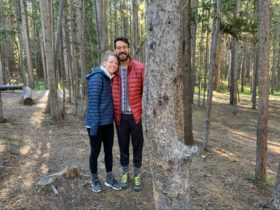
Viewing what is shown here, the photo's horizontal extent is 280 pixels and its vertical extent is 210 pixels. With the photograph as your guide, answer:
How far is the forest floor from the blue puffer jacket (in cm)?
113

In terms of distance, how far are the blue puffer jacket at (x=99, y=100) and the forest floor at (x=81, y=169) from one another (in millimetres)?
1132

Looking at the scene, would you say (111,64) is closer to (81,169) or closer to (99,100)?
(99,100)

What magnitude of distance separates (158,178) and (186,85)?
15.5 ft

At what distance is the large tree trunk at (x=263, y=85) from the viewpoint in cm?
509

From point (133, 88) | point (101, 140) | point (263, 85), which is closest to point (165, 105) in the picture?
point (133, 88)

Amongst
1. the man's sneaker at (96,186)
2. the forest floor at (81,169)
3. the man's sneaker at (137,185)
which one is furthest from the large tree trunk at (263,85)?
the man's sneaker at (96,186)

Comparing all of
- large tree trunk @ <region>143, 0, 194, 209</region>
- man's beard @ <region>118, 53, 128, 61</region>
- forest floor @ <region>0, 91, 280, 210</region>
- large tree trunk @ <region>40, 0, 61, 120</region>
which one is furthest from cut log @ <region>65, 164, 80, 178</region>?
large tree trunk @ <region>40, 0, 61, 120</region>

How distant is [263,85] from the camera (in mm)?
5254

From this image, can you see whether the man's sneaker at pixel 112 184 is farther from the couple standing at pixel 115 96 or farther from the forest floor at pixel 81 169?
the couple standing at pixel 115 96

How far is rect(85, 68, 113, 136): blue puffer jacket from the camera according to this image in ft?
13.0

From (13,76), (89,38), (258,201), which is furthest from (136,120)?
(13,76)

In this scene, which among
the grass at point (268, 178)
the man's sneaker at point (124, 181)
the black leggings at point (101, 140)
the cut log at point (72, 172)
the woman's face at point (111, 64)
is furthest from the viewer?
the grass at point (268, 178)

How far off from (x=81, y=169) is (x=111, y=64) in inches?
90.3

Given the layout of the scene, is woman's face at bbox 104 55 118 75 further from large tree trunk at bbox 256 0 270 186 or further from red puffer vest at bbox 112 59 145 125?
large tree trunk at bbox 256 0 270 186
